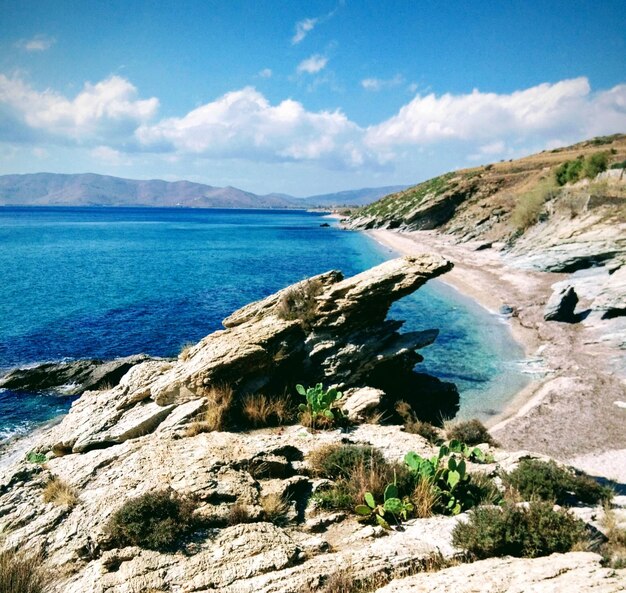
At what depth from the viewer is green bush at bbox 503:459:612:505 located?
8.62 metres

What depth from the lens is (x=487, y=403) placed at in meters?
20.1

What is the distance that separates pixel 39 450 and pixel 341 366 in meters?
10.6

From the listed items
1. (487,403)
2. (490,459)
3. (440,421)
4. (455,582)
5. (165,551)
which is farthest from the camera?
(487,403)

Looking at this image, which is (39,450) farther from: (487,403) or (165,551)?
(487,403)

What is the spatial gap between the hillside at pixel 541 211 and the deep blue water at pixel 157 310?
484 inches

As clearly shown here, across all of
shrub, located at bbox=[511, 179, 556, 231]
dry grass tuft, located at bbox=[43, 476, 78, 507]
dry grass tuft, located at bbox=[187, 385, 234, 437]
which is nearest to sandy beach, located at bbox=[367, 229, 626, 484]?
dry grass tuft, located at bbox=[187, 385, 234, 437]

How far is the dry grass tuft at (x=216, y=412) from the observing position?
11.6 meters

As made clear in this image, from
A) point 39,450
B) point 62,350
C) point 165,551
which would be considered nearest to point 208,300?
point 62,350

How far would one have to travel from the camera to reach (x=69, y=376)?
924 inches

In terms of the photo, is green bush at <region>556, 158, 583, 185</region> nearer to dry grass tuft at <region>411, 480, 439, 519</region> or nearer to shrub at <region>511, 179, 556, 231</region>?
shrub at <region>511, 179, 556, 231</region>

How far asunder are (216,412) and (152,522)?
4.77 metres

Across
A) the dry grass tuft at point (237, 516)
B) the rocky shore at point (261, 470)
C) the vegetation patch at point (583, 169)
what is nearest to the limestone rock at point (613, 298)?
the rocky shore at point (261, 470)

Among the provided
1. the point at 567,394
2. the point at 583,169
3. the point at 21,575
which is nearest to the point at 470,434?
the point at 567,394

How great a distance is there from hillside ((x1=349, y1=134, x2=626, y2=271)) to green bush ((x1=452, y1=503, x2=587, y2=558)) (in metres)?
34.7
